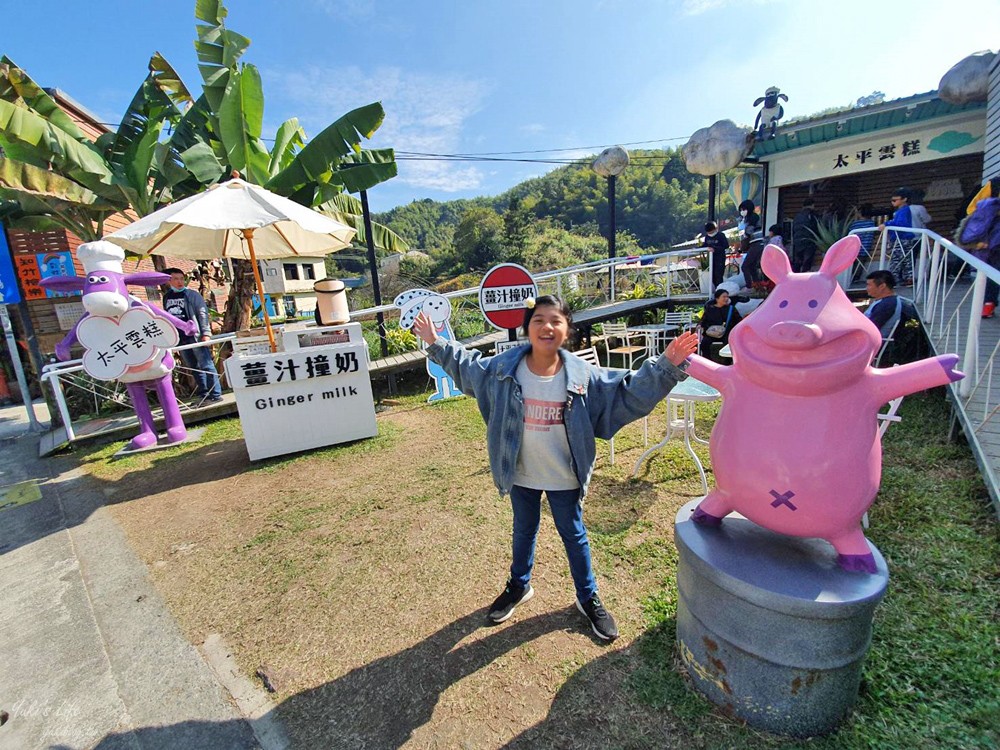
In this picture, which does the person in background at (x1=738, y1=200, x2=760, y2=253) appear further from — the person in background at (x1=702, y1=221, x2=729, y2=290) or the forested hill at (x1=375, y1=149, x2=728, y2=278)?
the forested hill at (x1=375, y1=149, x2=728, y2=278)

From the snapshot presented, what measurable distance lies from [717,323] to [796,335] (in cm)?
532

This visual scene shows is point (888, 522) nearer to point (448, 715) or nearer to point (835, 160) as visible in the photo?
point (448, 715)

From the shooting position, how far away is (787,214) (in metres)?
11.4

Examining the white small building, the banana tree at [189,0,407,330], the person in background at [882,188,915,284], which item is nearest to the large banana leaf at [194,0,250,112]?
the banana tree at [189,0,407,330]

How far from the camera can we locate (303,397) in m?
5.24

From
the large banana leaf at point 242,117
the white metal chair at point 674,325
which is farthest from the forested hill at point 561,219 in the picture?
the large banana leaf at point 242,117

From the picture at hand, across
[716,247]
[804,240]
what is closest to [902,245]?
[804,240]

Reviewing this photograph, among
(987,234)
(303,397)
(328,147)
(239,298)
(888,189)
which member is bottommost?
(303,397)

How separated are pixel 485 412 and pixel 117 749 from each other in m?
2.17

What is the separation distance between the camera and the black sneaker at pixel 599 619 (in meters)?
2.40

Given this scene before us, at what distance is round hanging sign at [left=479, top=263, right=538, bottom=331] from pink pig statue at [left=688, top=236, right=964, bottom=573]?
6.84 feet

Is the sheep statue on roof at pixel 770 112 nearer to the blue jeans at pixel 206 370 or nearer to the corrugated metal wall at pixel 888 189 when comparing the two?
the corrugated metal wall at pixel 888 189

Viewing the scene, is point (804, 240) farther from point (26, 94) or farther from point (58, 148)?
point (26, 94)

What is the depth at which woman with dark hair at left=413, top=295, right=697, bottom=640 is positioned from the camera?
221 cm
